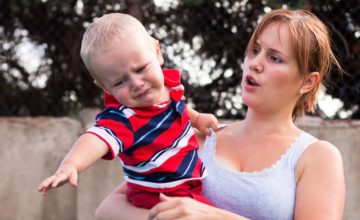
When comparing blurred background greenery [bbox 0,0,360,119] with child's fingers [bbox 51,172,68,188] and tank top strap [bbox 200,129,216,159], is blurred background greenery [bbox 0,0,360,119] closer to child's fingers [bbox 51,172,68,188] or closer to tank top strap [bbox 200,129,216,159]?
tank top strap [bbox 200,129,216,159]

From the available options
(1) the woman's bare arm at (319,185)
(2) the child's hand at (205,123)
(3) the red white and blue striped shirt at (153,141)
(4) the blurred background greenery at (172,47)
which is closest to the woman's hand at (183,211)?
(3) the red white and blue striped shirt at (153,141)

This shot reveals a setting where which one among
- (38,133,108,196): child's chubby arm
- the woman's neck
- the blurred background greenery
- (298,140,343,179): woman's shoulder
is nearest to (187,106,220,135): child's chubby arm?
the woman's neck

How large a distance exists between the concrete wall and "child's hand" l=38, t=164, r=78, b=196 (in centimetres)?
228

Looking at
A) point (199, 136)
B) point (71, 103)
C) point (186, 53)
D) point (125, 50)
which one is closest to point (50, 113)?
point (71, 103)

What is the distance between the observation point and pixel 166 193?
8.41 ft

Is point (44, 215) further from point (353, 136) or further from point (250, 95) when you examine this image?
point (250, 95)

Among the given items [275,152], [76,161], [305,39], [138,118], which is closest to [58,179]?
[76,161]

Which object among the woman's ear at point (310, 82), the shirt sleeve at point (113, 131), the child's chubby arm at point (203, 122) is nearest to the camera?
the shirt sleeve at point (113, 131)

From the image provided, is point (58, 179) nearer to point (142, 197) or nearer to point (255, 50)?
point (142, 197)

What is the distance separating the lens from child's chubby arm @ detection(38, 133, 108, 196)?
2121mm

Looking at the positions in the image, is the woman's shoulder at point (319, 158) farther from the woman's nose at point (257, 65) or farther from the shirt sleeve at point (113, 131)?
the shirt sleeve at point (113, 131)

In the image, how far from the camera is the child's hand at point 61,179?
211cm

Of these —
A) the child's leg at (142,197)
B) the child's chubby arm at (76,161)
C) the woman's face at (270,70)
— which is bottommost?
the child's leg at (142,197)

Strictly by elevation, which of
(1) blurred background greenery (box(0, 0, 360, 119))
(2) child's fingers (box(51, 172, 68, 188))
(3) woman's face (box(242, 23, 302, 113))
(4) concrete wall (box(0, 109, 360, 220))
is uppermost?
(3) woman's face (box(242, 23, 302, 113))
